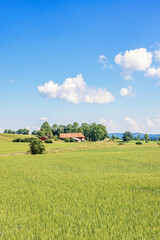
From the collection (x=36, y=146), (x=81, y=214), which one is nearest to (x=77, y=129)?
(x=36, y=146)

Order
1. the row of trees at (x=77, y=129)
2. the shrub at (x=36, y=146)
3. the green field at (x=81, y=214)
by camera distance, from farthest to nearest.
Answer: the row of trees at (x=77, y=129)
the shrub at (x=36, y=146)
the green field at (x=81, y=214)

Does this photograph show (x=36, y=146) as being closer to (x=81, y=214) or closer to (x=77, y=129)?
(x=81, y=214)

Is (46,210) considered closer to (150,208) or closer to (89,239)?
(89,239)

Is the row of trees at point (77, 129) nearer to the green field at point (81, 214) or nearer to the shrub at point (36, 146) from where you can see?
the shrub at point (36, 146)

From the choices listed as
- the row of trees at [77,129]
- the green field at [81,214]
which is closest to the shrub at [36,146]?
the green field at [81,214]

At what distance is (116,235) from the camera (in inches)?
185

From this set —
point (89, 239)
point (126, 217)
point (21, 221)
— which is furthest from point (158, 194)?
point (21, 221)

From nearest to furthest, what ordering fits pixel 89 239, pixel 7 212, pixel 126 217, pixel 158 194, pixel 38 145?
pixel 89 239 < pixel 126 217 < pixel 7 212 < pixel 158 194 < pixel 38 145

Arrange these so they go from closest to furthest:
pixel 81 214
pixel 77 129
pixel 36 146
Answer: pixel 81 214, pixel 36 146, pixel 77 129

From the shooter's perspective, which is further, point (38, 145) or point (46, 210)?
point (38, 145)

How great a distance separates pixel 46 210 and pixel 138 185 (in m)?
5.92

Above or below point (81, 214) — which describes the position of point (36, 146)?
below

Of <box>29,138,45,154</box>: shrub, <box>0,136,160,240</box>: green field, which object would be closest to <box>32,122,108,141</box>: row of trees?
<box>29,138,45,154</box>: shrub

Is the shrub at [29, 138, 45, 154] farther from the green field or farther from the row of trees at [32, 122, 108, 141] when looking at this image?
the row of trees at [32, 122, 108, 141]
